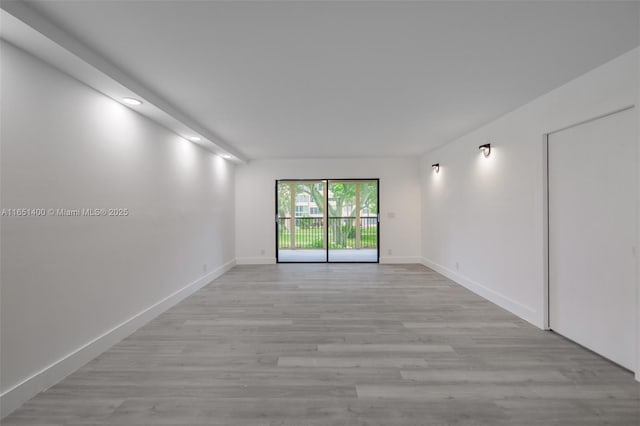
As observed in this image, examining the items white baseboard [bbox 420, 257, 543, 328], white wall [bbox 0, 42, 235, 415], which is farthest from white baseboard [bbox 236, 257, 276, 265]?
white baseboard [bbox 420, 257, 543, 328]

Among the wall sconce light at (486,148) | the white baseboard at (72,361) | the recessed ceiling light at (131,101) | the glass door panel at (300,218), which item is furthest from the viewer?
the glass door panel at (300,218)

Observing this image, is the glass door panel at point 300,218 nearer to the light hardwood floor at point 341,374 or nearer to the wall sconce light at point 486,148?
the wall sconce light at point 486,148

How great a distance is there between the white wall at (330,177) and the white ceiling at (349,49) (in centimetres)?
323

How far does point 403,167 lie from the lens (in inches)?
270

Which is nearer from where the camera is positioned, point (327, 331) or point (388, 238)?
point (327, 331)

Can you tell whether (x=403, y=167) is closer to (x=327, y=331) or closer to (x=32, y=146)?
(x=327, y=331)

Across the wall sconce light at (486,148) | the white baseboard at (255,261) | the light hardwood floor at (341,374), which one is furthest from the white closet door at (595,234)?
the white baseboard at (255,261)

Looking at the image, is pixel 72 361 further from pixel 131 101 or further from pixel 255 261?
pixel 255 261

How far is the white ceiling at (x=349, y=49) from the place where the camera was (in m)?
1.75

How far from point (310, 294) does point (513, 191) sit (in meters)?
2.96

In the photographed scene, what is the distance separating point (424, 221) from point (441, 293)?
97.2 inches

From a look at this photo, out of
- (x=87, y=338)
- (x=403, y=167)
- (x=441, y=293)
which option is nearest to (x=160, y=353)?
(x=87, y=338)

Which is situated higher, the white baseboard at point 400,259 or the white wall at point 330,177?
the white wall at point 330,177

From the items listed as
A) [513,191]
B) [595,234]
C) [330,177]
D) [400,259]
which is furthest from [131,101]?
[400,259]
